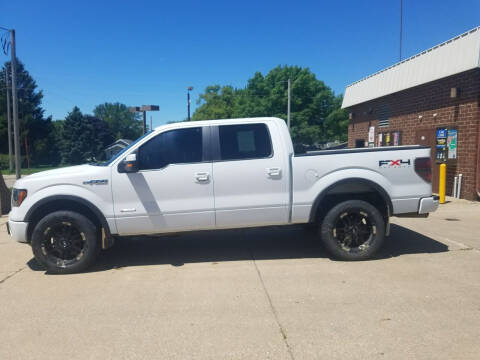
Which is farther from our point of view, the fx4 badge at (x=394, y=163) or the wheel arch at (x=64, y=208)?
the fx4 badge at (x=394, y=163)

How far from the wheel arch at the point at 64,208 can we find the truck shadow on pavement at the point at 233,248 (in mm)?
712

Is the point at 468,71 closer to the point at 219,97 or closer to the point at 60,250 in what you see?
the point at 60,250

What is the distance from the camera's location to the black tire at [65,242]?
4883mm

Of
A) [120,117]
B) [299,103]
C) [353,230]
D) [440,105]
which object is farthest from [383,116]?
[120,117]

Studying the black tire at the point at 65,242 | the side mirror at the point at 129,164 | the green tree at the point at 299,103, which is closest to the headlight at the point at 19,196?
the black tire at the point at 65,242

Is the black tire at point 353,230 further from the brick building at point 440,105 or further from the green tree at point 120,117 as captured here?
the green tree at point 120,117

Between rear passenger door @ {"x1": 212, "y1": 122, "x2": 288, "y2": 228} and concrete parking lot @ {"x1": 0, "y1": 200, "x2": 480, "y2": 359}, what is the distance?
2.28 feet

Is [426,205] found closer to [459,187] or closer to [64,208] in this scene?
[64,208]

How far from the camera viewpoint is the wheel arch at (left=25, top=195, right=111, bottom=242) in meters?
4.86

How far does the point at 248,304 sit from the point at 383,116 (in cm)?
1314

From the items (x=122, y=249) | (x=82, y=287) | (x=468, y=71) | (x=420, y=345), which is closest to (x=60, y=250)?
(x=82, y=287)

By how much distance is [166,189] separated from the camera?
4.98m

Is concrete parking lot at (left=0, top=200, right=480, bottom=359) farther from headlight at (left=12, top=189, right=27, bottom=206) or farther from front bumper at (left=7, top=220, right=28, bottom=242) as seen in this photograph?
headlight at (left=12, top=189, right=27, bottom=206)

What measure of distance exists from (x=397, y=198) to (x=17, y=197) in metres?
5.12
